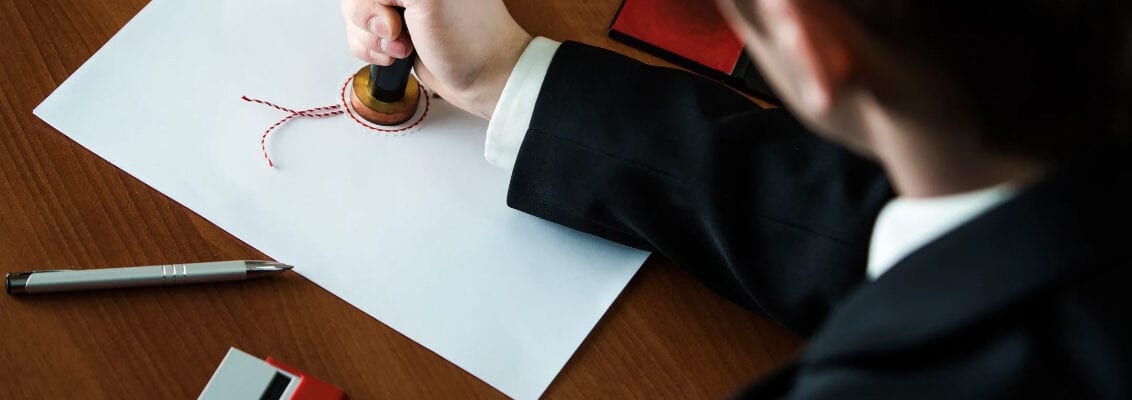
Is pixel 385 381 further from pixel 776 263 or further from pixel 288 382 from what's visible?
A: pixel 776 263

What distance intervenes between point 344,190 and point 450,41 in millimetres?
113

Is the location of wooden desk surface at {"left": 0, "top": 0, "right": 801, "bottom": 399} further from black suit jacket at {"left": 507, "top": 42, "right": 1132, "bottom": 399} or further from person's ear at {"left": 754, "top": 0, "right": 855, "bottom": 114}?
person's ear at {"left": 754, "top": 0, "right": 855, "bottom": 114}

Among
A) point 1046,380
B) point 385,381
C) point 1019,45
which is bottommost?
point 385,381

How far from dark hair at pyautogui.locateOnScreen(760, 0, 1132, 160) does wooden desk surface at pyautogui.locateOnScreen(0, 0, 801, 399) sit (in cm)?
29

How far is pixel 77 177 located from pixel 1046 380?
53 centimetres

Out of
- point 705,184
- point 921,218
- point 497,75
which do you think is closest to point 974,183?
point 921,218

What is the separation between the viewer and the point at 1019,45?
408mm

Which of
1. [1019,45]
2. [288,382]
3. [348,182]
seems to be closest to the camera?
[1019,45]

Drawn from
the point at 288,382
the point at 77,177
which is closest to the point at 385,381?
the point at 288,382

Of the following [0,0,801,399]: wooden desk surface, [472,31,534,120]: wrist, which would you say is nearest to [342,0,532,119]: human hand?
[472,31,534,120]: wrist

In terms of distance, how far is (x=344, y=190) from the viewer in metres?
0.71

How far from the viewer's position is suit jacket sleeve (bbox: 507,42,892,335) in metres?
0.69

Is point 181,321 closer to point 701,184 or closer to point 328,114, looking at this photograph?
point 328,114

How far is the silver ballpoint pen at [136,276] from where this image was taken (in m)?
0.63
